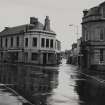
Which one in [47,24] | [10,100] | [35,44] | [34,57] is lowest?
[10,100]

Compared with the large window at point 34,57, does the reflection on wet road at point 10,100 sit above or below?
below

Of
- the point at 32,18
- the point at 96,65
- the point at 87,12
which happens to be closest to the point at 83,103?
the point at 96,65

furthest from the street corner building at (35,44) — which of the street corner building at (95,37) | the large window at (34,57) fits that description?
the street corner building at (95,37)

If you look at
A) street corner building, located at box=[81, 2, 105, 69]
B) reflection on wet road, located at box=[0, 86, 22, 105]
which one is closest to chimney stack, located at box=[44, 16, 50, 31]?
street corner building, located at box=[81, 2, 105, 69]

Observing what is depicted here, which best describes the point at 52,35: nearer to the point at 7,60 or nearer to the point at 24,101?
the point at 7,60

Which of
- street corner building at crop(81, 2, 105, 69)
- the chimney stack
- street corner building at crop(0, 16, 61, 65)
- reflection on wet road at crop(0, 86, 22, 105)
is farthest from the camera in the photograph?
the chimney stack

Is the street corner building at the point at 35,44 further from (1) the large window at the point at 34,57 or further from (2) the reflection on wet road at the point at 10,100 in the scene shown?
(2) the reflection on wet road at the point at 10,100

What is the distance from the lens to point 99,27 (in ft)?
193

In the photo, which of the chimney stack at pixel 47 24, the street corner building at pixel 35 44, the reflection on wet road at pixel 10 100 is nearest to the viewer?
the reflection on wet road at pixel 10 100

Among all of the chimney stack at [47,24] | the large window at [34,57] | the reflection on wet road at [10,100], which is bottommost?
the reflection on wet road at [10,100]

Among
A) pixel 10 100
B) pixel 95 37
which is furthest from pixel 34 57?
pixel 10 100

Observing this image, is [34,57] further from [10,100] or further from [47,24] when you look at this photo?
[10,100]

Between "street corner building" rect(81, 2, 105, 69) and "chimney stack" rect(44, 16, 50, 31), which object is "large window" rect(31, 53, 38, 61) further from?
"street corner building" rect(81, 2, 105, 69)

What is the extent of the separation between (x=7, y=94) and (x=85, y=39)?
42.8 meters
